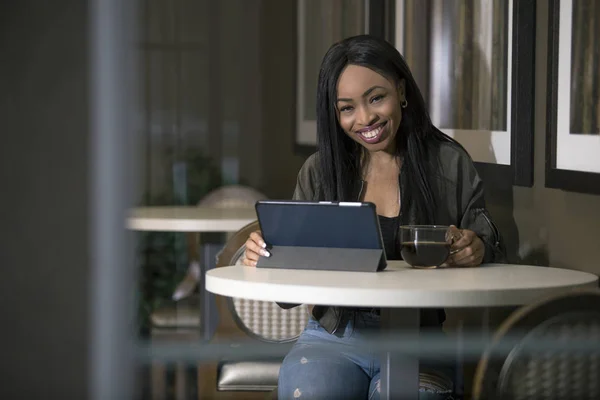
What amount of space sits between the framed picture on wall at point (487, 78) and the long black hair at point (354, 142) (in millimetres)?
191

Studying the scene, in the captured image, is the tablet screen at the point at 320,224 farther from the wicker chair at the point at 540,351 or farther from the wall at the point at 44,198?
the wall at the point at 44,198

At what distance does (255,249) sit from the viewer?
1.23 m

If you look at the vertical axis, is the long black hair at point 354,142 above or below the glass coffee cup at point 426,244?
above

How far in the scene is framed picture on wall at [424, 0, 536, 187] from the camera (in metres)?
1.57

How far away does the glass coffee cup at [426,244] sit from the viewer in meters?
1.19

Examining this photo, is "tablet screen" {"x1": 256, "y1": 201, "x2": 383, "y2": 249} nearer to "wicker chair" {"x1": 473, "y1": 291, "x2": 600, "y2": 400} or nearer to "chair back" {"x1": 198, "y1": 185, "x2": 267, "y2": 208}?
"wicker chair" {"x1": 473, "y1": 291, "x2": 600, "y2": 400}

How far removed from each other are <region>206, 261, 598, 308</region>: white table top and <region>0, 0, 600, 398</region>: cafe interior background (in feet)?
0.34

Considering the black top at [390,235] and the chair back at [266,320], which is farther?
the chair back at [266,320]

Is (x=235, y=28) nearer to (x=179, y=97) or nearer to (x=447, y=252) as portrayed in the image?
(x=179, y=97)

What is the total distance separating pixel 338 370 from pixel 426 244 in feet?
0.69

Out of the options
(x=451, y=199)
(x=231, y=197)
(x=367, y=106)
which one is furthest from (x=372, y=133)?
(x=231, y=197)

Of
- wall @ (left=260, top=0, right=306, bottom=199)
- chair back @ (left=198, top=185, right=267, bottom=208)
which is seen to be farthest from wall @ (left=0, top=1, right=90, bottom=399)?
wall @ (left=260, top=0, right=306, bottom=199)

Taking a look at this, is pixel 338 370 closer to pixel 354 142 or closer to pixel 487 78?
pixel 354 142

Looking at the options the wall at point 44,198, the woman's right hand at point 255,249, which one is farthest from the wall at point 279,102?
the wall at point 44,198
